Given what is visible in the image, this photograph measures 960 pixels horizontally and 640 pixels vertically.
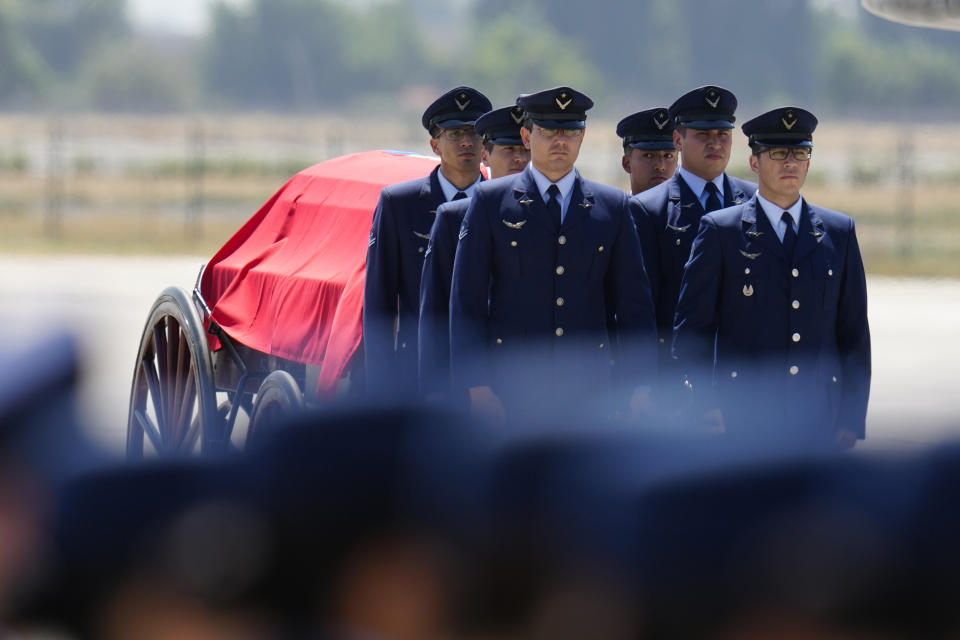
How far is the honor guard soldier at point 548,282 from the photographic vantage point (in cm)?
410

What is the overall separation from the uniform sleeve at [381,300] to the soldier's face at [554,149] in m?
0.81

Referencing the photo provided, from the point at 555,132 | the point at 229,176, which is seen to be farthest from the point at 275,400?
the point at 229,176

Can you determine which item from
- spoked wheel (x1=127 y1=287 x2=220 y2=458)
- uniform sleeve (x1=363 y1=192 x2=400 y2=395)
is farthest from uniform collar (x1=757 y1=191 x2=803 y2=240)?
spoked wheel (x1=127 y1=287 x2=220 y2=458)

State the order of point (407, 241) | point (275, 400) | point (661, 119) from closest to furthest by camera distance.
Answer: point (407, 241) → point (275, 400) → point (661, 119)

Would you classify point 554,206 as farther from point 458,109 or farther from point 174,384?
point 174,384

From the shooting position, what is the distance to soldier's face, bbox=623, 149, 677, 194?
539 cm

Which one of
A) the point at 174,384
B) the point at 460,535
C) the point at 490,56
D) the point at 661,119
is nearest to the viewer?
the point at 460,535

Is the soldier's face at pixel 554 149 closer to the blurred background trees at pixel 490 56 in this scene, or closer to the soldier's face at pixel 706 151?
the soldier's face at pixel 706 151

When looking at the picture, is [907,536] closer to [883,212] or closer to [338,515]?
[338,515]

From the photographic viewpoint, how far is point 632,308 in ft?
13.5

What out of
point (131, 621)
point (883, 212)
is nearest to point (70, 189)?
point (883, 212)

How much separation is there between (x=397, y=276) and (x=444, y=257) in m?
0.51

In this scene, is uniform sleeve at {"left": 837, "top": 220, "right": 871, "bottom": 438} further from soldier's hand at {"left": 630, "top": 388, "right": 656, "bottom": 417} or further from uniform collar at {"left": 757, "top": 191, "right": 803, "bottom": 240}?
soldier's hand at {"left": 630, "top": 388, "right": 656, "bottom": 417}

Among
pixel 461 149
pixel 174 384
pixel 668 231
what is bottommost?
pixel 174 384
